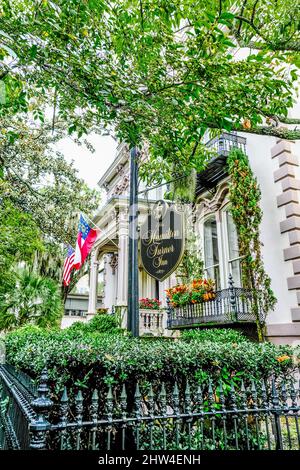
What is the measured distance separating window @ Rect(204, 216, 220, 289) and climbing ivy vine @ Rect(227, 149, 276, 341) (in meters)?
2.20

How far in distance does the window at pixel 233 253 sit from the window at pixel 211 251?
0.82 metres

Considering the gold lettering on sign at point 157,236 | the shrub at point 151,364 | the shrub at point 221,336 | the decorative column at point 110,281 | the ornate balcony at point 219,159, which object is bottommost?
the shrub at point 151,364

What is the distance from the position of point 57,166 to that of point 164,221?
9269mm

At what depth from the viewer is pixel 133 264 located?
5145 mm

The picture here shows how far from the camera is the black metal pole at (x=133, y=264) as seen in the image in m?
4.93

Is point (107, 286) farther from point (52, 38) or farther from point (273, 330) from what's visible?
point (52, 38)

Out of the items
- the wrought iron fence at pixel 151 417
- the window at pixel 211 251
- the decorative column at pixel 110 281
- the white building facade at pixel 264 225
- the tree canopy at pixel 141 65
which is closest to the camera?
the wrought iron fence at pixel 151 417

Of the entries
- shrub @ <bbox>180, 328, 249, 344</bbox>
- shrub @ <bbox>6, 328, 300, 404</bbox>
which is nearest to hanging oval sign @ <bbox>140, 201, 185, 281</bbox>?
shrub @ <bbox>6, 328, 300, 404</bbox>

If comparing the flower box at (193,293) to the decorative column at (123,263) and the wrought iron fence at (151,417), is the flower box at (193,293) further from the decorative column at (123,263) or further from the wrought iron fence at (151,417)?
the wrought iron fence at (151,417)

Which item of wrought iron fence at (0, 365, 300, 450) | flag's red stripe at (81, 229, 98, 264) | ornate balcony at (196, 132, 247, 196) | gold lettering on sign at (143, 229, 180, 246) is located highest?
ornate balcony at (196, 132, 247, 196)

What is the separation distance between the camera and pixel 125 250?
549 inches

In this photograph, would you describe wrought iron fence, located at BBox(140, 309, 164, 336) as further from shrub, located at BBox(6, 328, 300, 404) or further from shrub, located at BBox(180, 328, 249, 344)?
shrub, located at BBox(6, 328, 300, 404)

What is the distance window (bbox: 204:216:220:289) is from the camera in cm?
1091

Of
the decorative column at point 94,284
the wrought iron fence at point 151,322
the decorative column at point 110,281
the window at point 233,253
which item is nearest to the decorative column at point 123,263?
the wrought iron fence at point 151,322
